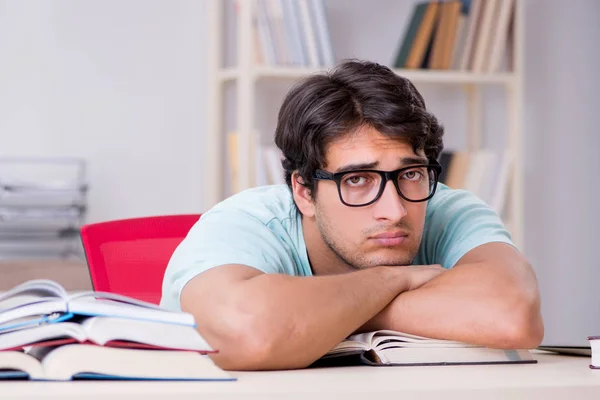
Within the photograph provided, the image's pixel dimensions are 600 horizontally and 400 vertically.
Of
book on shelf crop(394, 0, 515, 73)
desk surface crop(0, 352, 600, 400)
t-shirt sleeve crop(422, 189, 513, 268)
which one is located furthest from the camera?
book on shelf crop(394, 0, 515, 73)

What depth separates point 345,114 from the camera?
1.56m

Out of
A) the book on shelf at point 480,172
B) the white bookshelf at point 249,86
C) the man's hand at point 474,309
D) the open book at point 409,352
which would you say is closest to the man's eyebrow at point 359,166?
the man's hand at point 474,309

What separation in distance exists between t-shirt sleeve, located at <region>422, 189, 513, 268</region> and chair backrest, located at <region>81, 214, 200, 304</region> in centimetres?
50

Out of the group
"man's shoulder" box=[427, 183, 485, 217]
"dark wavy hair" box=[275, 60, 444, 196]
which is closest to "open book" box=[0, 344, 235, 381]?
"dark wavy hair" box=[275, 60, 444, 196]

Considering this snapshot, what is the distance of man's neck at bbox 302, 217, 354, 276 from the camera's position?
1.58m

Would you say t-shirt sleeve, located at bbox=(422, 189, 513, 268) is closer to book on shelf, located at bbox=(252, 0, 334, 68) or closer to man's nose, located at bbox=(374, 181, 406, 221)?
man's nose, located at bbox=(374, 181, 406, 221)

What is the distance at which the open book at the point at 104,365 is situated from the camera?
80cm

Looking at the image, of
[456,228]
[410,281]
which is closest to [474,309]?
[410,281]

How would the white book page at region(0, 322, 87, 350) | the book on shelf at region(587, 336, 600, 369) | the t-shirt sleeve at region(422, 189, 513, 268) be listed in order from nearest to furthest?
the white book page at region(0, 322, 87, 350)
the book on shelf at region(587, 336, 600, 369)
the t-shirt sleeve at region(422, 189, 513, 268)

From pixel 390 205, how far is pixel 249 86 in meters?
1.45

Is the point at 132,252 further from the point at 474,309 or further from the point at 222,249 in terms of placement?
the point at 474,309

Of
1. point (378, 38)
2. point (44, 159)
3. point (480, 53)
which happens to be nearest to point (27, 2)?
point (44, 159)

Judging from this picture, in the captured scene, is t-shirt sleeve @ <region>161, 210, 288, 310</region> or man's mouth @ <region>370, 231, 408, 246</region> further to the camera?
man's mouth @ <region>370, 231, 408, 246</region>

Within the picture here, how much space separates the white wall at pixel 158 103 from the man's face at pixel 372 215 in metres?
1.51
